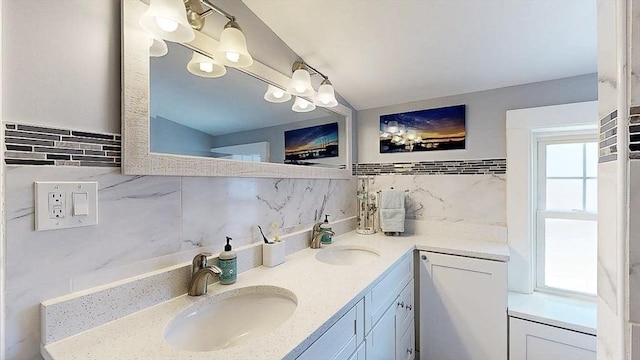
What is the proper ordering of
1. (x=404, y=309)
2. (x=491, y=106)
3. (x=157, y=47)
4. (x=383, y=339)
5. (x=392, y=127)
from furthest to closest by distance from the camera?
(x=392, y=127) < (x=491, y=106) < (x=404, y=309) < (x=383, y=339) < (x=157, y=47)

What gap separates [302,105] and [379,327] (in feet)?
4.32

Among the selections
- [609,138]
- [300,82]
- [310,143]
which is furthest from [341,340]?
[300,82]

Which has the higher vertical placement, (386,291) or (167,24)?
(167,24)

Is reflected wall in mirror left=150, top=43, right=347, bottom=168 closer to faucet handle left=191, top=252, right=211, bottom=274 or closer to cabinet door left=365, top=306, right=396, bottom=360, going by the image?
faucet handle left=191, top=252, right=211, bottom=274

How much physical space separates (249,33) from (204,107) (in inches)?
20.0

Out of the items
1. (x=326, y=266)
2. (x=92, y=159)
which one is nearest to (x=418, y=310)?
(x=326, y=266)

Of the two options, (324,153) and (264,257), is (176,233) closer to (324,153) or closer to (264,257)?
(264,257)

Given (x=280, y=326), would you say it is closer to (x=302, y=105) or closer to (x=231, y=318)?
(x=231, y=318)

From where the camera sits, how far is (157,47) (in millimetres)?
1012

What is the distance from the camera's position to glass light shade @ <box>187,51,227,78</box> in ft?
3.81

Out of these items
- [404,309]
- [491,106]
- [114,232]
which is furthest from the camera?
[491,106]

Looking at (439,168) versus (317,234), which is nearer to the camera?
(317,234)

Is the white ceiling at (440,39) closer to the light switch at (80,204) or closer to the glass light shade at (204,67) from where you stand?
the glass light shade at (204,67)

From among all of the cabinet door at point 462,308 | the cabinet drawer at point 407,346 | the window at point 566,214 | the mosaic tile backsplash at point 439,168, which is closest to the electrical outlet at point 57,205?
the cabinet drawer at point 407,346
